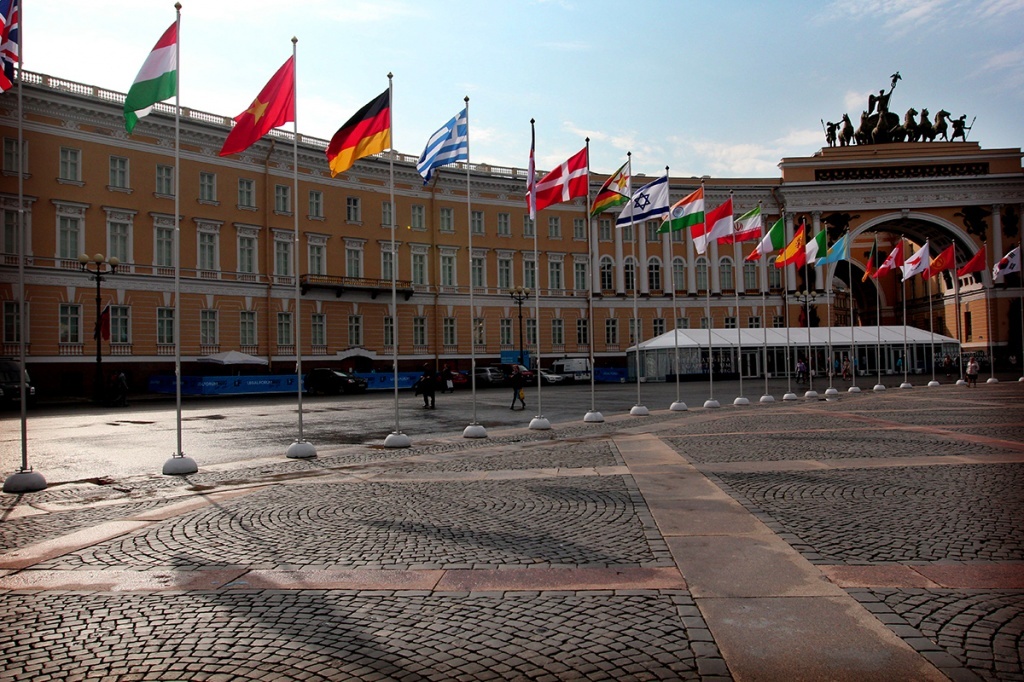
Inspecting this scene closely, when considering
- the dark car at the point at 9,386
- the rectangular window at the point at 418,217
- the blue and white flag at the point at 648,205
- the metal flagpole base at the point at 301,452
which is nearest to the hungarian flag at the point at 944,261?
the blue and white flag at the point at 648,205

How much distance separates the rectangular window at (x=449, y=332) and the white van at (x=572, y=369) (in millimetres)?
7971

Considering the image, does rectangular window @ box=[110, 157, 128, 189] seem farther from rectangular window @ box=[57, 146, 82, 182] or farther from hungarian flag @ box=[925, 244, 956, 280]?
hungarian flag @ box=[925, 244, 956, 280]

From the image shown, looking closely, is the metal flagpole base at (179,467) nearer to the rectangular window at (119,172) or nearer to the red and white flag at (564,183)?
the red and white flag at (564,183)

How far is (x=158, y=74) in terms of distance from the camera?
45.3 feet

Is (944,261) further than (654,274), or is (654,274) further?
(654,274)

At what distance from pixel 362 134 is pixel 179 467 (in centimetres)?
807

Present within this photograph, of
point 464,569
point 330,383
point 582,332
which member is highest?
point 582,332

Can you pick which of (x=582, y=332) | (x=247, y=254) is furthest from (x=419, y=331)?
(x=582, y=332)

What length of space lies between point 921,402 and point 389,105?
72.8 ft

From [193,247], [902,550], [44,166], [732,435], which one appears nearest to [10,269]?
[44,166]

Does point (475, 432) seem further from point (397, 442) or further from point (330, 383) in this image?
point (330, 383)

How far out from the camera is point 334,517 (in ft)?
29.5

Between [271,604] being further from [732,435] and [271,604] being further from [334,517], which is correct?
[732,435]

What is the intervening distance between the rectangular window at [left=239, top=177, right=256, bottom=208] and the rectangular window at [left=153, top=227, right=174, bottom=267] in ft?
16.6
